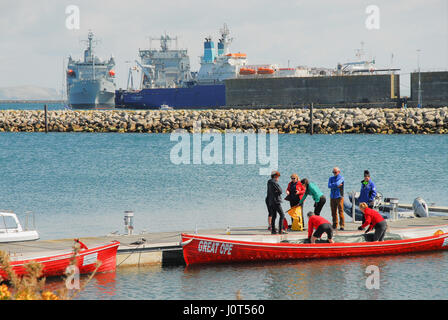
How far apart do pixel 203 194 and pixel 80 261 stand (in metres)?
13.9

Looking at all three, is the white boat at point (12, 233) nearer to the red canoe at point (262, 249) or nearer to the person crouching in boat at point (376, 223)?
the red canoe at point (262, 249)

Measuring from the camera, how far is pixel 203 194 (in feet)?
89.7

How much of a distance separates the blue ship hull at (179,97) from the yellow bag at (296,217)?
78.6 m

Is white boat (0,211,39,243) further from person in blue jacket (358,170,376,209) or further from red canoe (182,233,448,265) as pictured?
person in blue jacket (358,170,376,209)

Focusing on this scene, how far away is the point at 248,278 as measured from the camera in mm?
14008

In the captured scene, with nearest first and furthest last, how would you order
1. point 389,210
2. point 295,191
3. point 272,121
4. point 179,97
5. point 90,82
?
point 295,191
point 389,210
point 272,121
point 179,97
point 90,82

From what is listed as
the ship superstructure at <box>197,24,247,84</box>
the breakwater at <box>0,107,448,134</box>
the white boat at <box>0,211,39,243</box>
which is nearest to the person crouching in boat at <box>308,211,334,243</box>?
the white boat at <box>0,211,39,243</box>

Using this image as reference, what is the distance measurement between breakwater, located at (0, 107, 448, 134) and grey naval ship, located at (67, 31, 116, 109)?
5790 centimetres

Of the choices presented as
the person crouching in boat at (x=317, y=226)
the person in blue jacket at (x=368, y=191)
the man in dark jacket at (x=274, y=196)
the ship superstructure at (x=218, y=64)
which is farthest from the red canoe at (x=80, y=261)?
the ship superstructure at (x=218, y=64)

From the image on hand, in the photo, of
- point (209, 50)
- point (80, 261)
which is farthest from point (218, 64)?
point (80, 261)

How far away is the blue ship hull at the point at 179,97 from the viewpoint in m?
96.2

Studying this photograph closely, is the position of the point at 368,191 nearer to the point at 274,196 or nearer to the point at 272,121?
the point at 274,196
